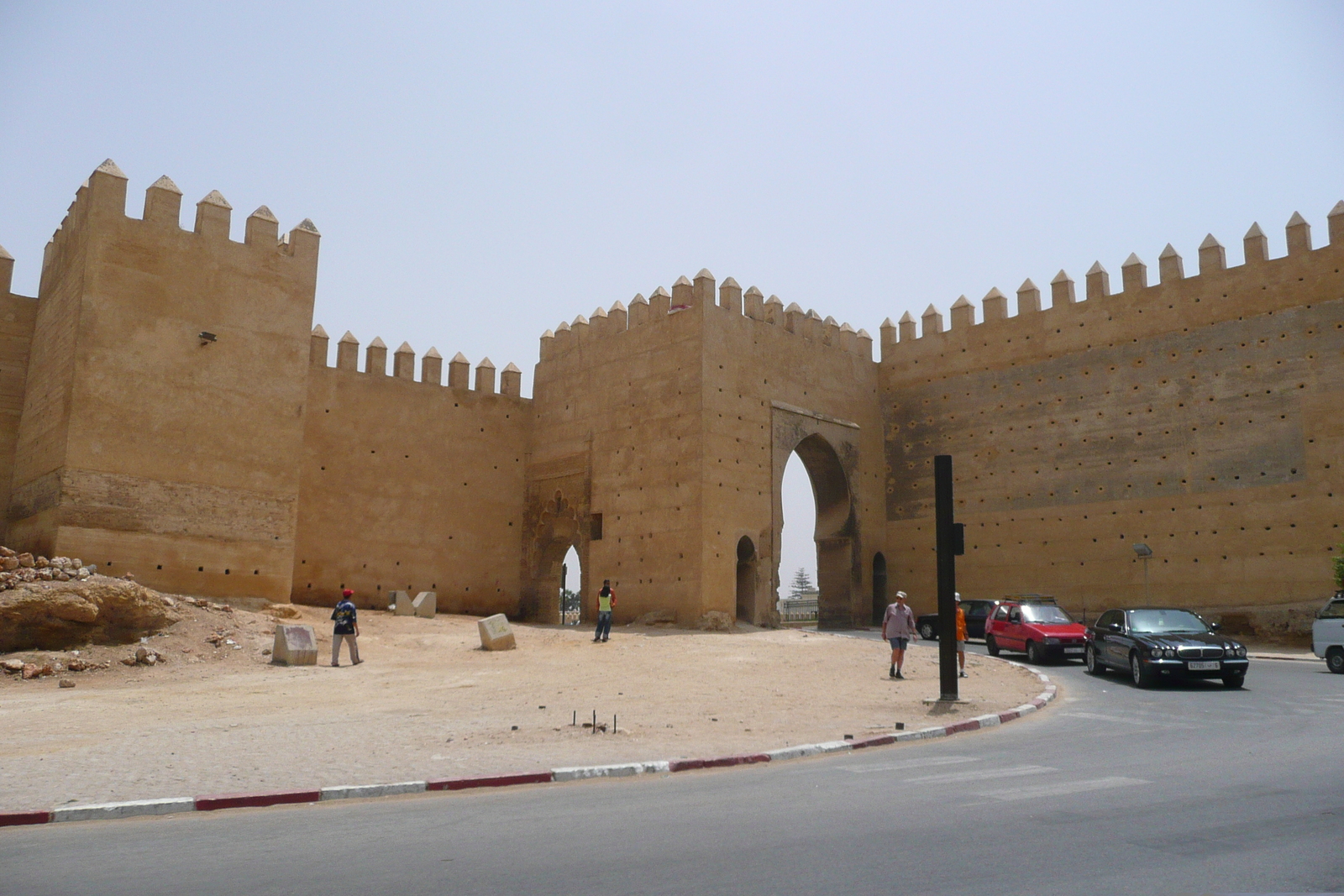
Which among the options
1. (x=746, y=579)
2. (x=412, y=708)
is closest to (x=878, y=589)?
(x=746, y=579)

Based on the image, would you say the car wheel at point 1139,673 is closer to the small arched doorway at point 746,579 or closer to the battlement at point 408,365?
the small arched doorway at point 746,579

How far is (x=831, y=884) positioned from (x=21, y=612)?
1410 cm

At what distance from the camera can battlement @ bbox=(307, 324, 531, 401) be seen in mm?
23016

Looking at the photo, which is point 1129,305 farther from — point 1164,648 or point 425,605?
point 425,605

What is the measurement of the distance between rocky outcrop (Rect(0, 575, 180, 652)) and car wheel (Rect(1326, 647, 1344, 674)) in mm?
18249

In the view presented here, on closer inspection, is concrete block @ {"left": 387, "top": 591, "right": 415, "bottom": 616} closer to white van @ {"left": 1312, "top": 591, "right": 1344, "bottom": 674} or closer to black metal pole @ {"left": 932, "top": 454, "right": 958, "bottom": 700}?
black metal pole @ {"left": 932, "top": 454, "right": 958, "bottom": 700}

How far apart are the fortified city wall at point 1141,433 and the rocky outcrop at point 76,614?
19.1 meters

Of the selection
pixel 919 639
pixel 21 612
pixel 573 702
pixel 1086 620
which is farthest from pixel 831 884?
pixel 1086 620

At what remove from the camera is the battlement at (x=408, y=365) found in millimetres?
23016

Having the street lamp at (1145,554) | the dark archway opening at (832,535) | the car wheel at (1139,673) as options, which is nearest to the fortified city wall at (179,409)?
the dark archway opening at (832,535)

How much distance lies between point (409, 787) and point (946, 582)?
21.9 ft

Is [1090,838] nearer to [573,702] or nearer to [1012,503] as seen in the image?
[573,702]

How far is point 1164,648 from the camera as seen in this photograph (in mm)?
12688

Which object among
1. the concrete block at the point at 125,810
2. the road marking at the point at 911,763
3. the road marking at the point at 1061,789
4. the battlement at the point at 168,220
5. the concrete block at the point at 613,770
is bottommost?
the concrete block at the point at 125,810
